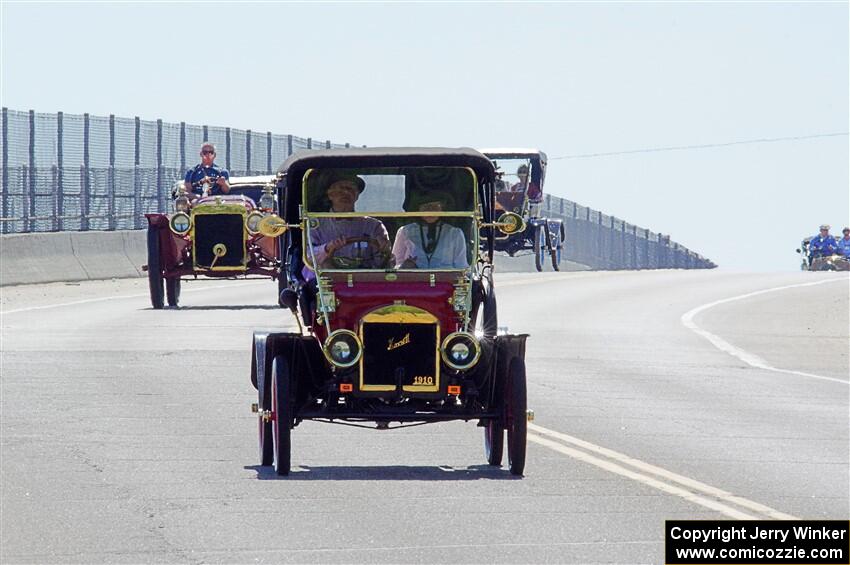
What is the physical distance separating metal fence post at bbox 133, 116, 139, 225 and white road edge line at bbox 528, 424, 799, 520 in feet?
98.7

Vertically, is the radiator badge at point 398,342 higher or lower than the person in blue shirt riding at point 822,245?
lower

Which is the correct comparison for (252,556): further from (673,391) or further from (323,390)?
(323,390)

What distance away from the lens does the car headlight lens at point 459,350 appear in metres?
11.0

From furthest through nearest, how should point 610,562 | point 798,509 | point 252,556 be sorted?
1. point 252,556
2. point 798,509
3. point 610,562

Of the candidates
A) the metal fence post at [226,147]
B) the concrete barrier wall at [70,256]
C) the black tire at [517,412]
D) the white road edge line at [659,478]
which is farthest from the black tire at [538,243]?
the black tire at [517,412]

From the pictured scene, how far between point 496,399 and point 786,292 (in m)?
36.8

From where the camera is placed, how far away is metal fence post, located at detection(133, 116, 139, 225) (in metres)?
52.2

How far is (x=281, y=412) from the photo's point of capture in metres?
11.5

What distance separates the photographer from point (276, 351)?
459 inches

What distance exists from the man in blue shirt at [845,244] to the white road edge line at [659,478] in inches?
1513

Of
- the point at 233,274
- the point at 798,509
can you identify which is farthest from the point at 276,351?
the point at 233,274

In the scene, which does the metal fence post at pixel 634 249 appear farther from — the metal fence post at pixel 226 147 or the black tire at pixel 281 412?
the black tire at pixel 281 412

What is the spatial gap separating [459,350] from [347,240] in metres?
0.85
